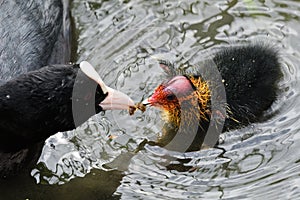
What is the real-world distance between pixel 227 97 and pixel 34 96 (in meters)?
1.32

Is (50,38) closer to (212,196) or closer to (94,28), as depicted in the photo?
(94,28)

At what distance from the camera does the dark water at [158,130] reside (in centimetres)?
508

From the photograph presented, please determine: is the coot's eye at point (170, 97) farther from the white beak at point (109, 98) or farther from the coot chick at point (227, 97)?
the white beak at point (109, 98)

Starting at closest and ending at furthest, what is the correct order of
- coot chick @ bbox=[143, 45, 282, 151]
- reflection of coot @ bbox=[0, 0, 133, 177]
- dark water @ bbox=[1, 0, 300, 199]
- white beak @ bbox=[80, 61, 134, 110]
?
1. reflection of coot @ bbox=[0, 0, 133, 177]
2. white beak @ bbox=[80, 61, 134, 110]
3. dark water @ bbox=[1, 0, 300, 199]
4. coot chick @ bbox=[143, 45, 282, 151]

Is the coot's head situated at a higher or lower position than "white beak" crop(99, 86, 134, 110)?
lower

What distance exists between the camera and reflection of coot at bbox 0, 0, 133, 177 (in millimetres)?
4699

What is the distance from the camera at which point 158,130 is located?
5.44 metres

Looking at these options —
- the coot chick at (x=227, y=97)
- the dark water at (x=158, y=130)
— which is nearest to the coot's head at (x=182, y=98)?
the coot chick at (x=227, y=97)

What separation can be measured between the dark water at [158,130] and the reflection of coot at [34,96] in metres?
0.31

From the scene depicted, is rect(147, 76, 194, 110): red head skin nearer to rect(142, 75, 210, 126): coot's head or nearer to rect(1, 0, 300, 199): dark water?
rect(142, 75, 210, 126): coot's head

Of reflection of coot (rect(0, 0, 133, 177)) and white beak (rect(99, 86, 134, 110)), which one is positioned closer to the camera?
reflection of coot (rect(0, 0, 133, 177))

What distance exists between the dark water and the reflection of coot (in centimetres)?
31

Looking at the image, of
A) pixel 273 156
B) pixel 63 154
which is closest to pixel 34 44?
pixel 63 154

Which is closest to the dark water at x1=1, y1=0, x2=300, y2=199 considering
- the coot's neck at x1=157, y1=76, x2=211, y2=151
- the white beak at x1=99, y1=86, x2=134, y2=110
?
the coot's neck at x1=157, y1=76, x2=211, y2=151
